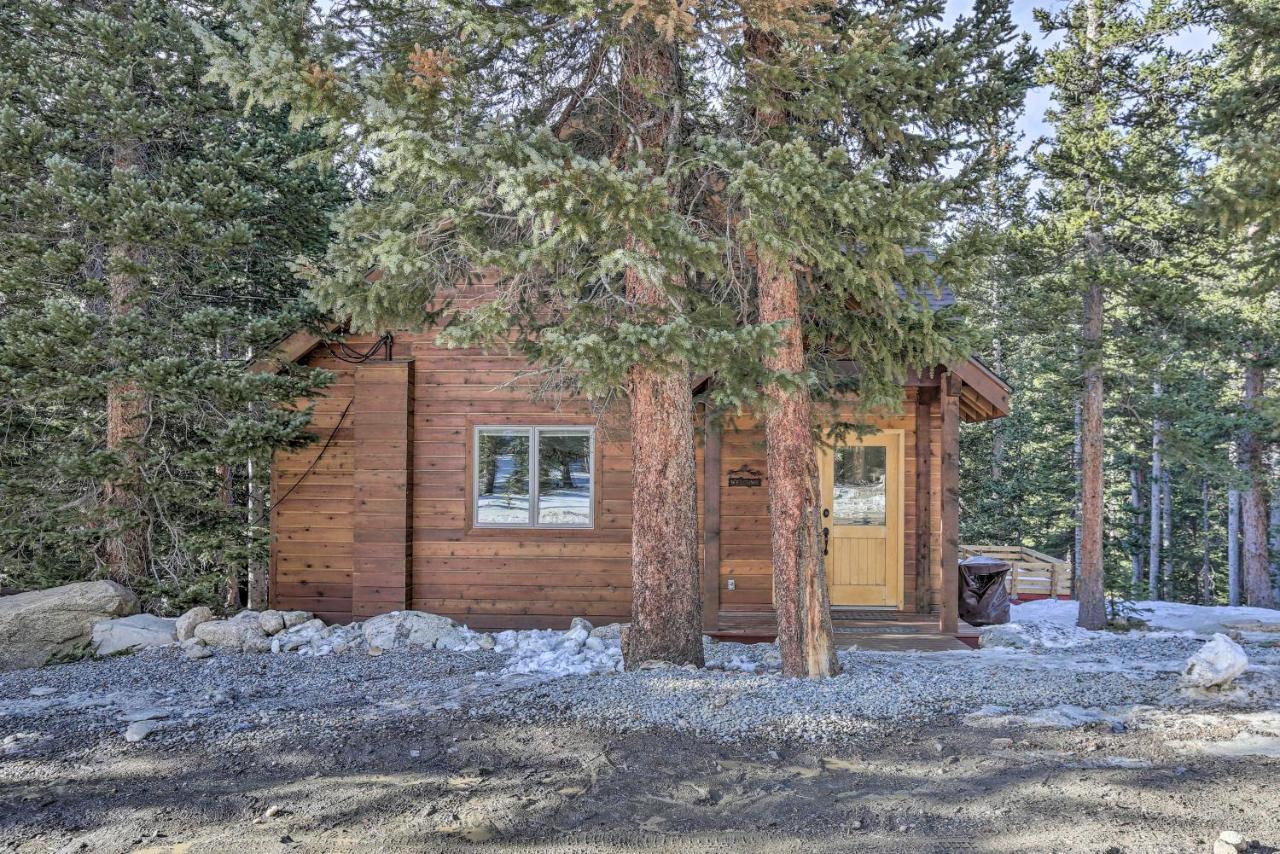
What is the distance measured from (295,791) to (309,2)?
202 inches

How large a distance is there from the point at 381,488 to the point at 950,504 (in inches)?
243

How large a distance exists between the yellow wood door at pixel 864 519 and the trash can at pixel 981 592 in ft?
4.42

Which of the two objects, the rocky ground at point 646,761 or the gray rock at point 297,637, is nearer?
the rocky ground at point 646,761

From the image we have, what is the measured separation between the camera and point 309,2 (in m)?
5.75

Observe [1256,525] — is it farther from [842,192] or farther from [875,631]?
[842,192]

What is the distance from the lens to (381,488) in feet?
29.9

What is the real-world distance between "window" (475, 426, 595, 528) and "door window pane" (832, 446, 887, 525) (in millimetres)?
2929

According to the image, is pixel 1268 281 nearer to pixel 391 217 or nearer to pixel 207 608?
pixel 391 217

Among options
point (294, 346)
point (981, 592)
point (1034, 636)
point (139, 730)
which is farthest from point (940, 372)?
point (139, 730)

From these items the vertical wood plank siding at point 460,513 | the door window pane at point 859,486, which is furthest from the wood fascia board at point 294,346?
the door window pane at point 859,486

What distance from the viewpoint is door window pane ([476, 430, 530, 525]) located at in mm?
9336

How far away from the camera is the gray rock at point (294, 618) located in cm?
862

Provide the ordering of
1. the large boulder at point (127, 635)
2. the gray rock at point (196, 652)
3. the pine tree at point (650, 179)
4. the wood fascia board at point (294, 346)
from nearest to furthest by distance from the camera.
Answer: the pine tree at point (650, 179) < the gray rock at point (196, 652) < the large boulder at point (127, 635) < the wood fascia board at point (294, 346)

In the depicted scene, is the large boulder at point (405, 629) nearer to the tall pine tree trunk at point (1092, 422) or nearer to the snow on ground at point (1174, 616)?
the snow on ground at point (1174, 616)
